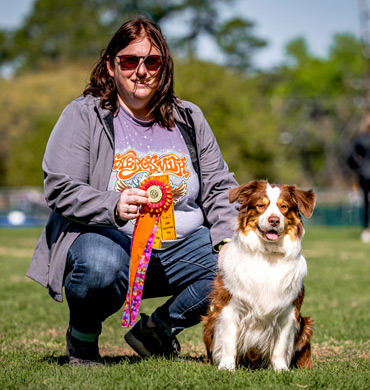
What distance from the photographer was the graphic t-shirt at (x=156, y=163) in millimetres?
4531

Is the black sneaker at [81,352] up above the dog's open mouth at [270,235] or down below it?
below

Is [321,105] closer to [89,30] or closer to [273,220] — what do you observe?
[89,30]

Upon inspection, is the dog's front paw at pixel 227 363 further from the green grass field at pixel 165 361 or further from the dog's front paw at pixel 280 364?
the dog's front paw at pixel 280 364

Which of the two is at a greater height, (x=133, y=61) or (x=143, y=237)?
(x=133, y=61)

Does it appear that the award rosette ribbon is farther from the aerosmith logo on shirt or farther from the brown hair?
the brown hair

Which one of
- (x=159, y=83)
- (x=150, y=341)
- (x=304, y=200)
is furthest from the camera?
(x=150, y=341)

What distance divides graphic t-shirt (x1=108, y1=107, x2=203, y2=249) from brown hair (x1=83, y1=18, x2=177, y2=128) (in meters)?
0.09

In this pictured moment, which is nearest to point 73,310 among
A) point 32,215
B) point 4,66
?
point 32,215

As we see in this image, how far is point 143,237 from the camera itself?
4.43 metres

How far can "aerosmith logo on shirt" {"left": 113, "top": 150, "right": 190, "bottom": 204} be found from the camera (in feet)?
14.8

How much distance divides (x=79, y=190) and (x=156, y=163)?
652 mm

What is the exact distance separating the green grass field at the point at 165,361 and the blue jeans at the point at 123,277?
14.1 inches

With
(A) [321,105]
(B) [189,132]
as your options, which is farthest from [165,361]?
(A) [321,105]

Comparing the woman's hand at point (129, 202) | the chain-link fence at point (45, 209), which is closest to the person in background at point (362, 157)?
the chain-link fence at point (45, 209)
